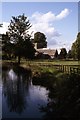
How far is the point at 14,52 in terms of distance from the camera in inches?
2424

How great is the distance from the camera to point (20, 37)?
208ft

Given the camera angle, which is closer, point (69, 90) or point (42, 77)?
point (69, 90)

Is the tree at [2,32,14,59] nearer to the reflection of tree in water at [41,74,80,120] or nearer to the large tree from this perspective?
the large tree

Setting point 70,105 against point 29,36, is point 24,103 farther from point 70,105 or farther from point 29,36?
point 29,36

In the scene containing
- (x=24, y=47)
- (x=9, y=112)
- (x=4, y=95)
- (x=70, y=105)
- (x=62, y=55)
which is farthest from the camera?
(x=62, y=55)

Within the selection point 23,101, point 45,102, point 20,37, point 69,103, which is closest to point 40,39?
point 20,37

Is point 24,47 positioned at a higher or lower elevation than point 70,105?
higher

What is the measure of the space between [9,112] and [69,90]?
3568 millimetres

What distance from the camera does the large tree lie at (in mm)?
60562

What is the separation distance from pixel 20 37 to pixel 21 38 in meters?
0.39

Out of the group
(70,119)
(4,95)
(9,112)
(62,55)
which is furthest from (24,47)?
(70,119)

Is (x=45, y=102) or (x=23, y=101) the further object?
(x=23, y=101)

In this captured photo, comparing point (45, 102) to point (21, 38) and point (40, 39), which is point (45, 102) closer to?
point (21, 38)

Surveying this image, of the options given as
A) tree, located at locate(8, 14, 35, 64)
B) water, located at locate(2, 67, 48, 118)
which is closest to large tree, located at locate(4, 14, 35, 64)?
tree, located at locate(8, 14, 35, 64)
